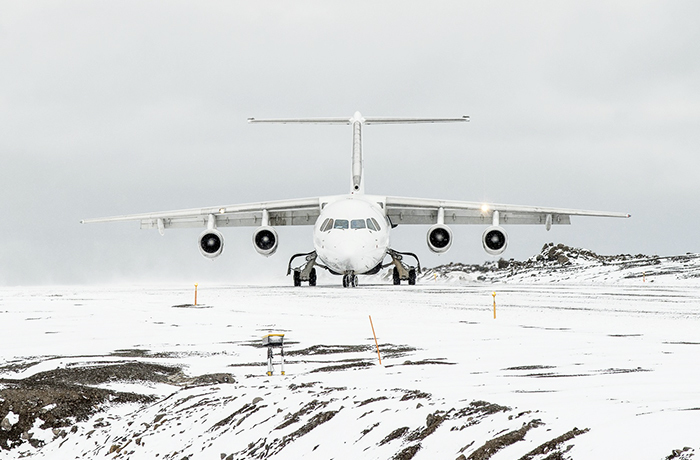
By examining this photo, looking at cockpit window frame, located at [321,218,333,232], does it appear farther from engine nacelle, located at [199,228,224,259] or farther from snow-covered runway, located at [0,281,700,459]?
snow-covered runway, located at [0,281,700,459]

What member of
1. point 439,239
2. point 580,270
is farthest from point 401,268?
point 580,270

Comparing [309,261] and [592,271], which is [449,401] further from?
[592,271]

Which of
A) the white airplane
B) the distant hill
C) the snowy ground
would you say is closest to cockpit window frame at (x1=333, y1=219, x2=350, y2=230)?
the white airplane

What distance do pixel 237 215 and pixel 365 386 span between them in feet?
96.3

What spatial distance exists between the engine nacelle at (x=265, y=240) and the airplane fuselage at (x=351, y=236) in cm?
289

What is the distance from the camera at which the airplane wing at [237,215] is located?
111 ft

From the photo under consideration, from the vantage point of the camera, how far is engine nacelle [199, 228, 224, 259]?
3250cm

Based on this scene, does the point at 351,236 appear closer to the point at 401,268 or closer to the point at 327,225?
the point at 327,225

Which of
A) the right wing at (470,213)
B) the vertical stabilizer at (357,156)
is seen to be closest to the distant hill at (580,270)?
the right wing at (470,213)

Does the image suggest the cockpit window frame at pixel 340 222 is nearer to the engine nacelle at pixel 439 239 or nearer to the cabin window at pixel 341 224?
the cabin window at pixel 341 224

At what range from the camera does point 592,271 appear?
49.7 m

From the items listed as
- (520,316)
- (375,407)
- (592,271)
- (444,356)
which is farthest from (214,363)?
(592,271)

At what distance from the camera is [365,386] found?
25.2 ft

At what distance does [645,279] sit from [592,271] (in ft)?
27.9
